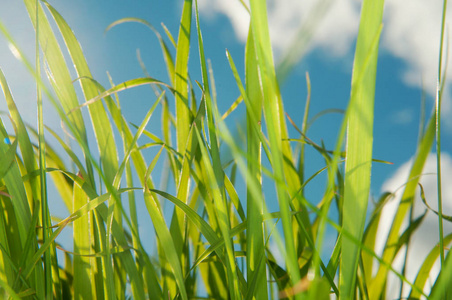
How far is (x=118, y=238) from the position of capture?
509 millimetres

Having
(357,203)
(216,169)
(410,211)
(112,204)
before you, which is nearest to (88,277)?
(112,204)

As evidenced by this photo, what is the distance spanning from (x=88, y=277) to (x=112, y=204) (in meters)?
0.18

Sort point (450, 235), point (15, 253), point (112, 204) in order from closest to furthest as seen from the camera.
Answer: point (112, 204) → point (15, 253) → point (450, 235)

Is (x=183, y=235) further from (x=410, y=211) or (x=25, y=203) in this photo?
(x=410, y=211)

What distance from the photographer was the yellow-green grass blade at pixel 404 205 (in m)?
0.66

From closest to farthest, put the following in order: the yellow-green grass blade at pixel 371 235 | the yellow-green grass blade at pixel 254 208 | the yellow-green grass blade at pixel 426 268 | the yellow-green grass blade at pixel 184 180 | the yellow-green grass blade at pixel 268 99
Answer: the yellow-green grass blade at pixel 268 99 → the yellow-green grass blade at pixel 254 208 → the yellow-green grass blade at pixel 184 180 → the yellow-green grass blade at pixel 426 268 → the yellow-green grass blade at pixel 371 235

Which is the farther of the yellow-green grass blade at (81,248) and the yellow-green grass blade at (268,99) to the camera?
the yellow-green grass blade at (81,248)

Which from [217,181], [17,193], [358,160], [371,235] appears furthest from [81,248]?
[371,235]

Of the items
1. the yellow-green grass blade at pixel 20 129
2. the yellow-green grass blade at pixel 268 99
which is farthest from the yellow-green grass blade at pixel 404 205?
the yellow-green grass blade at pixel 20 129

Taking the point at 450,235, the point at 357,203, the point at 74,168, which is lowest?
the point at 450,235

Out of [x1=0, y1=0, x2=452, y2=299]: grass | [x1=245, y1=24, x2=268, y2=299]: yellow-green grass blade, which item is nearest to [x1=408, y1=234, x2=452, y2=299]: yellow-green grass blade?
[x1=0, y1=0, x2=452, y2=299]: grass

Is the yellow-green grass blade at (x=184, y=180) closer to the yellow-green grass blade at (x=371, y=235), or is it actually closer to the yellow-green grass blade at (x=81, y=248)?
the yellow-green grass blade at (x=81, y=248)

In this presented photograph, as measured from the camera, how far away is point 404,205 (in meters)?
0.71

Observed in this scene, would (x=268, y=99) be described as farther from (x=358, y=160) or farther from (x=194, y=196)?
(x=194, y=196)
